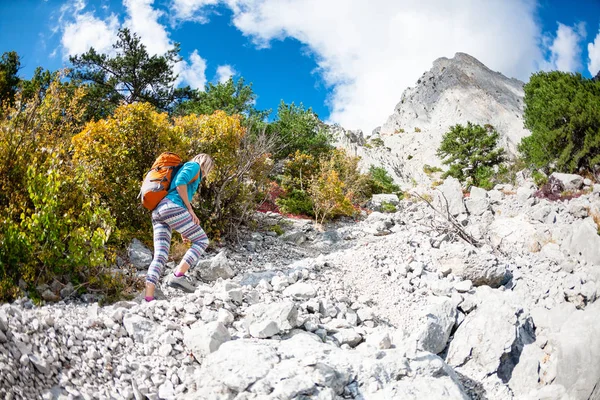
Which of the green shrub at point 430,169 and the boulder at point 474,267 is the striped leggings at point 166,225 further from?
the green shrub at point 430,169

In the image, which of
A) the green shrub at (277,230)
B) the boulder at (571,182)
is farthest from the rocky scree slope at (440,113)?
the green shrub at (277,230)

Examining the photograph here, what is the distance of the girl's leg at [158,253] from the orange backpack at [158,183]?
25 centimetres

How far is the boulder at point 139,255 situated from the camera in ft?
21.7

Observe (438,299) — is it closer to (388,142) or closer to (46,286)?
(46,286)

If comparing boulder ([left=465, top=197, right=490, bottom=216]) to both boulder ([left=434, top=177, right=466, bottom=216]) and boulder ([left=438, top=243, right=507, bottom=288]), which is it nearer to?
boulder ([left=434, top=177, right=466, bottom=216])

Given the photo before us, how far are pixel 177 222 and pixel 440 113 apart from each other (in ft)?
177

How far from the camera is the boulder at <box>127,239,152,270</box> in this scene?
21.7 ft

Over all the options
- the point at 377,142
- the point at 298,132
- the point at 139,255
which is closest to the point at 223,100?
the point at 298,132

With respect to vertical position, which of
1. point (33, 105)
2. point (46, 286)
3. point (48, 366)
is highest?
point (33, 105)

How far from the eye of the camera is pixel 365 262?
26.7 feet

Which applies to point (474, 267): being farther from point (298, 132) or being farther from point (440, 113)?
point (440, 113)

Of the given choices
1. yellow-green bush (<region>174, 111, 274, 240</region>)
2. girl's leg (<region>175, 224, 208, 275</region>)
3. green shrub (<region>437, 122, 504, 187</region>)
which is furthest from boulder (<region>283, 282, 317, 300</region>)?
green shrub (<region>437, 122, 504, 187</region>)

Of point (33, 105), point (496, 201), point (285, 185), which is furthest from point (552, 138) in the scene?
point (33, 105)

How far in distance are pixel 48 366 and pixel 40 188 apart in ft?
7.51
